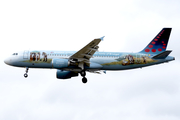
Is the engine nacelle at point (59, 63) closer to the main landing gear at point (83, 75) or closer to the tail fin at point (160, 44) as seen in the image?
the main landing gear at point (83, 75)

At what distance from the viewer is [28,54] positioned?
47281 millimetres

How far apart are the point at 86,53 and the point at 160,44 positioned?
12222mm

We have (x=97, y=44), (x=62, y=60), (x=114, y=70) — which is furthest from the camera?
(x=114, y=70)

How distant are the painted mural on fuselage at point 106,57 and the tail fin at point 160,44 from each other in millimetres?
1392

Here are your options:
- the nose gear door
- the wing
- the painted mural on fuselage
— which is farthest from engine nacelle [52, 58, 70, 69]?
the nose gear door

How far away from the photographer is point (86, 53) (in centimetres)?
4466

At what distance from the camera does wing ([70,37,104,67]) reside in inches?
1669

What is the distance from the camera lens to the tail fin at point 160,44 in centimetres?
4981

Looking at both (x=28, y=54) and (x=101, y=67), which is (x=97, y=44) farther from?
(x=28, y=54)

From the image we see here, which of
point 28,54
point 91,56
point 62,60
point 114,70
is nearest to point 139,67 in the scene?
point 114,70

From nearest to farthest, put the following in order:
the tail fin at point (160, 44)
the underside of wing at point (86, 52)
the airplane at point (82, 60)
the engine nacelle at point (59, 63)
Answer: the underside of wing at point (86, 52) < the engine nacelle at point (59, 63) < the airplane at point (82, 60) < the tail fin at point (160, 44)

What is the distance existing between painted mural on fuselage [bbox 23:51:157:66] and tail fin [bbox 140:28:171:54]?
139cm

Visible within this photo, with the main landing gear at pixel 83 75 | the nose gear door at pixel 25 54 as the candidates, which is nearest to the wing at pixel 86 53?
the main landing gear at pixel 83 75

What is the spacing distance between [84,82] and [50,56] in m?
6.24
